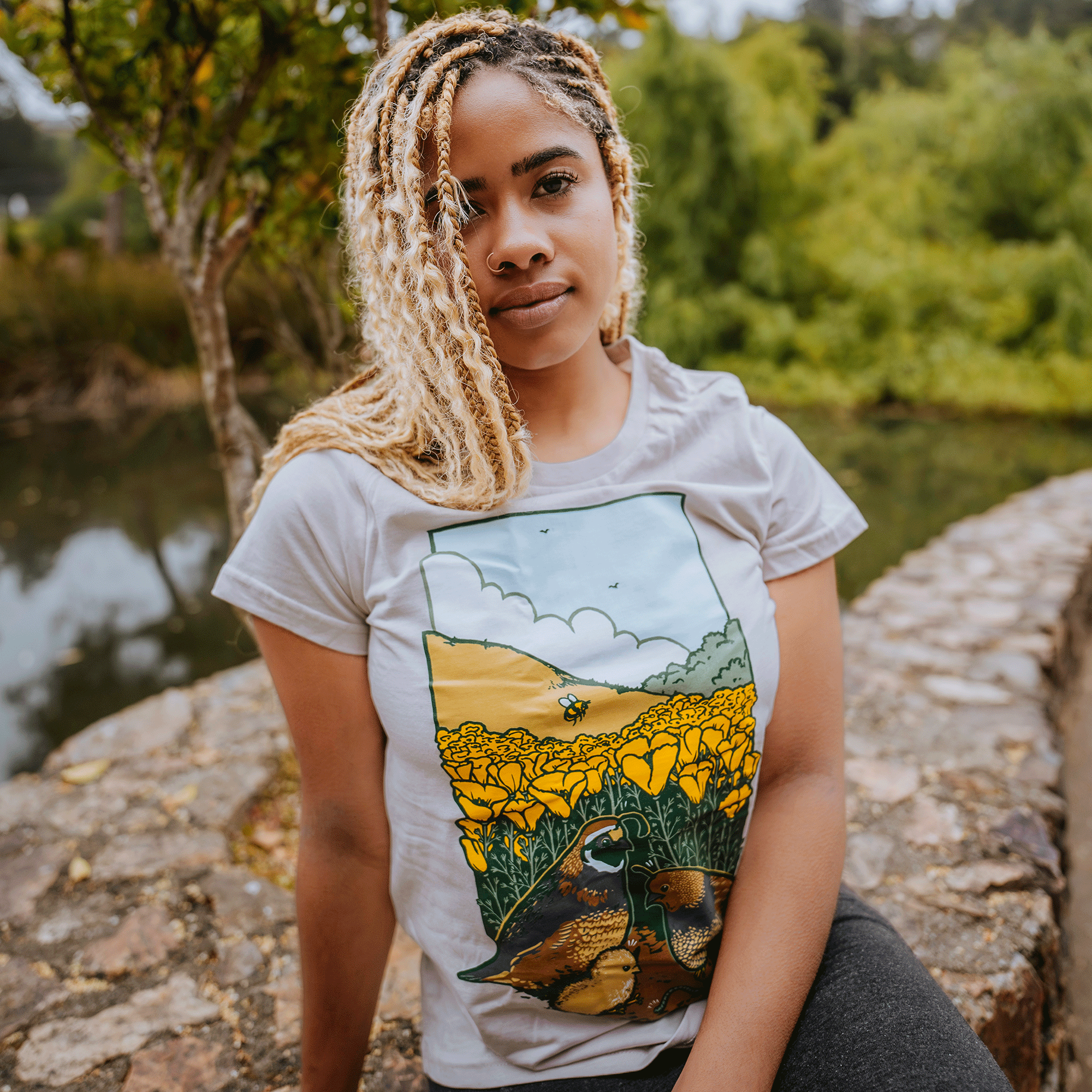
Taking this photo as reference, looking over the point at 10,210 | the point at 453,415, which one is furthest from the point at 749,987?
the point at 10,210

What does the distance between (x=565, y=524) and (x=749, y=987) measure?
553 millimetres

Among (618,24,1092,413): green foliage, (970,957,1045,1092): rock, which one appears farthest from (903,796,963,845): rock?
(618,24,1092,413): green foliage

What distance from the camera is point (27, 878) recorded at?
1.83 meters

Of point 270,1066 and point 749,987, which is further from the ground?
point 749,987

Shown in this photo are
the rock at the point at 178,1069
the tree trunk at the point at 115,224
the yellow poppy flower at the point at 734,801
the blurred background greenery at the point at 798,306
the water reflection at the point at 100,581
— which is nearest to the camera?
the yellow poppy flower at the point at 734,801

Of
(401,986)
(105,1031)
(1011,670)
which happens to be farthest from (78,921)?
(1011,670)

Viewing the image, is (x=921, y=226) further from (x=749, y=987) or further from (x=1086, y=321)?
(x=749, y=987)

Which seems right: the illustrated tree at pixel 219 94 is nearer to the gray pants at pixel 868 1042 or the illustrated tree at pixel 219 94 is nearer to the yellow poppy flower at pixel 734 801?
the yellow poppy flower at pixel 734 801

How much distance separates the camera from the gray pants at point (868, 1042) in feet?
2.74

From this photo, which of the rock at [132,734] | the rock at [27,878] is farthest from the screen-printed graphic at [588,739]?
the rock at [132,734]

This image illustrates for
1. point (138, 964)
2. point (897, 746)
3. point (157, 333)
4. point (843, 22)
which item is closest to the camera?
point (138, 964)

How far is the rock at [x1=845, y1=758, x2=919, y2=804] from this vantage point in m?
1.97

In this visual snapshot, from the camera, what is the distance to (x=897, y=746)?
2.17m

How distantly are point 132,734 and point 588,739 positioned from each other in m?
2.03
